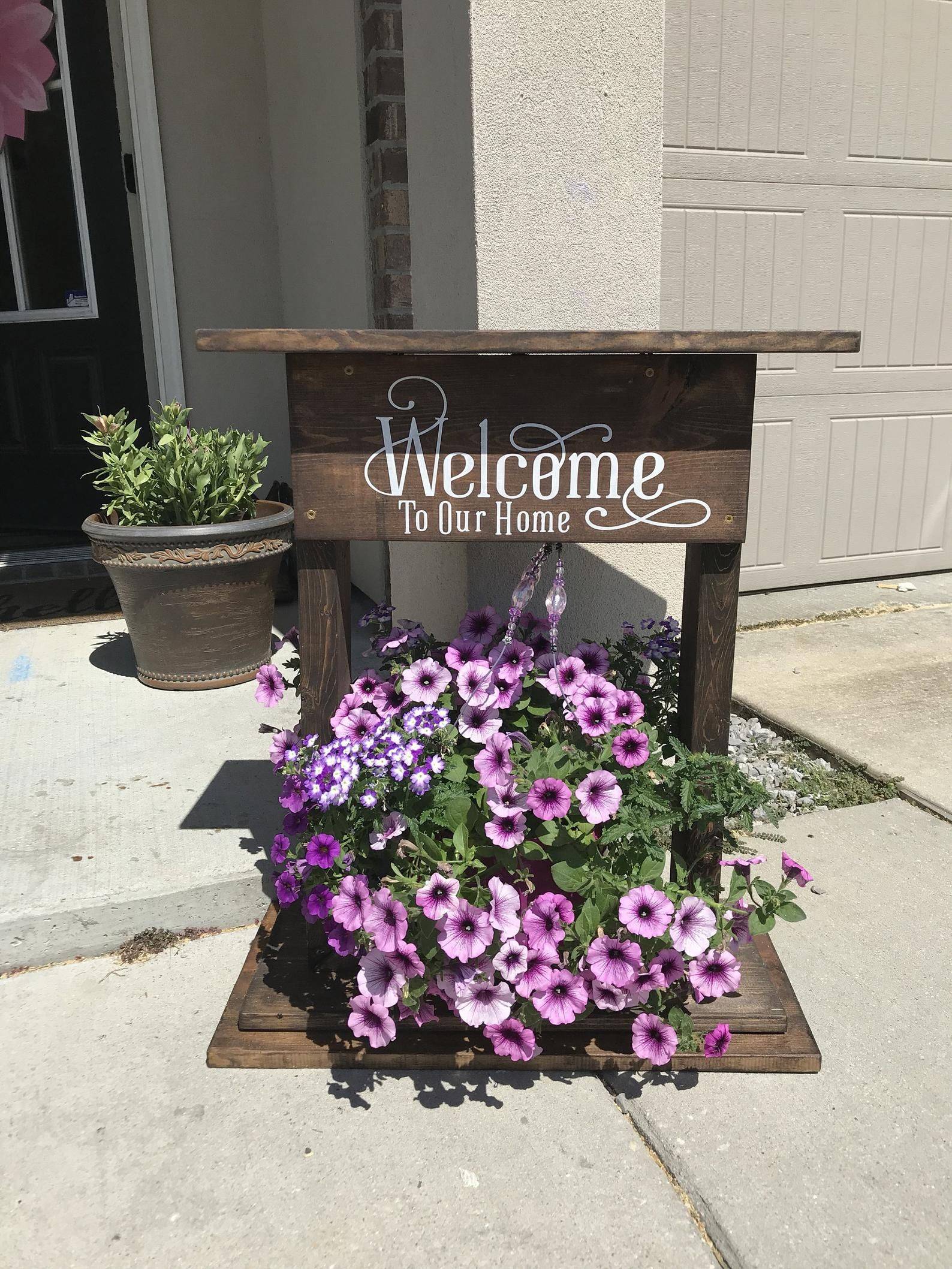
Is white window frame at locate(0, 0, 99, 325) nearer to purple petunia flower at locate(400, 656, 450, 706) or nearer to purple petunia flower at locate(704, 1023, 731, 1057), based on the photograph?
purple petunia flower at locate(400, 656, 450, 706)

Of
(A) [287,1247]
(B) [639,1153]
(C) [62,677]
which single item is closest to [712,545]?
(B) [639,1153]

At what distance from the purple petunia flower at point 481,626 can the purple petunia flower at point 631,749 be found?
0.39 metres

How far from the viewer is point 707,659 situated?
1.99 m

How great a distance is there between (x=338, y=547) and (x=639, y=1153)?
3.92 ft

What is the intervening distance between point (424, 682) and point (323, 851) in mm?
391

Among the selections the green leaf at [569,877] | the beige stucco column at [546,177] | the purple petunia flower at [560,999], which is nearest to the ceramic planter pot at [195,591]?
the beige stucco column at [546,177]

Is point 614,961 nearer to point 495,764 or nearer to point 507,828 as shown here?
point 507,828

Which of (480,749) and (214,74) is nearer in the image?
(480,749)

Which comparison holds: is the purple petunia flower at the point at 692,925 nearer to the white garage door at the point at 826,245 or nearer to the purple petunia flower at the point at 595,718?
the purple petunia flower at the point at 595,718

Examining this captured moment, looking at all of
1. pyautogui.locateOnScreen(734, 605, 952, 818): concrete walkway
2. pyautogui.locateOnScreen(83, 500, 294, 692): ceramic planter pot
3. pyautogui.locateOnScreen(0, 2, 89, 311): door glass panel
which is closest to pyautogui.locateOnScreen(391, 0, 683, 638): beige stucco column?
pyautogui.locateOnScreen(734, 605, 952, 818): concrete walkway

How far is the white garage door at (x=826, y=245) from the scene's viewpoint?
409 centimetres

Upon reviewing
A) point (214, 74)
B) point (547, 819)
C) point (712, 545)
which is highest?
point (214, 74)

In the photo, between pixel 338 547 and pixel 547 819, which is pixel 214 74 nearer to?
pixel 338 547

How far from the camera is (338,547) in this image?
196cm
